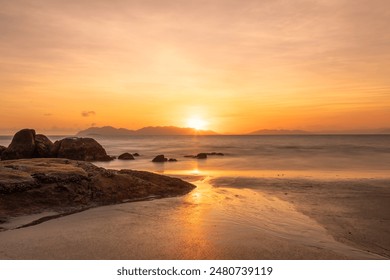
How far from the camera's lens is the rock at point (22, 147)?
74.7 ft

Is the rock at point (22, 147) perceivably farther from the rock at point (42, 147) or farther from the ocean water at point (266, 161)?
the ocean water at point (266, 161)

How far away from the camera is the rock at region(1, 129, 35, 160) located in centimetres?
2278

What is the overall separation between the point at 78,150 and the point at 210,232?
22.7 meters

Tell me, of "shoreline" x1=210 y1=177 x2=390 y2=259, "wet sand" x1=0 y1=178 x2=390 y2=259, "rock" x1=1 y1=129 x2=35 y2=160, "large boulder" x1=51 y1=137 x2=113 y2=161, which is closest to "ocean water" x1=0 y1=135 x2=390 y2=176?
"large boulder" x1=51 y1=137 x2=113 y2=161

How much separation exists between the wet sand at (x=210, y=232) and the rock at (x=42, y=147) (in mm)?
19173

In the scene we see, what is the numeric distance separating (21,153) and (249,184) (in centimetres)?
1851

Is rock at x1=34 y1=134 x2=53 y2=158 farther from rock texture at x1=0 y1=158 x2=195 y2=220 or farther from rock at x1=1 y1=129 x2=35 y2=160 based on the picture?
rock texture at x1=0 y1=158 x2=195 y2=220

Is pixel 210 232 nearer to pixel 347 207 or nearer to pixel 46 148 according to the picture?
pixel 347 207

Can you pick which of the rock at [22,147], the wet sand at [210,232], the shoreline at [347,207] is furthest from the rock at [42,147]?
the wet sand at [210,232]

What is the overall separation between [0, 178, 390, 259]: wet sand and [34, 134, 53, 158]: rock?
19173mm

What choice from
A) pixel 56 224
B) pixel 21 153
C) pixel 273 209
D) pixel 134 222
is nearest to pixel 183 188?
pixel 273 209
